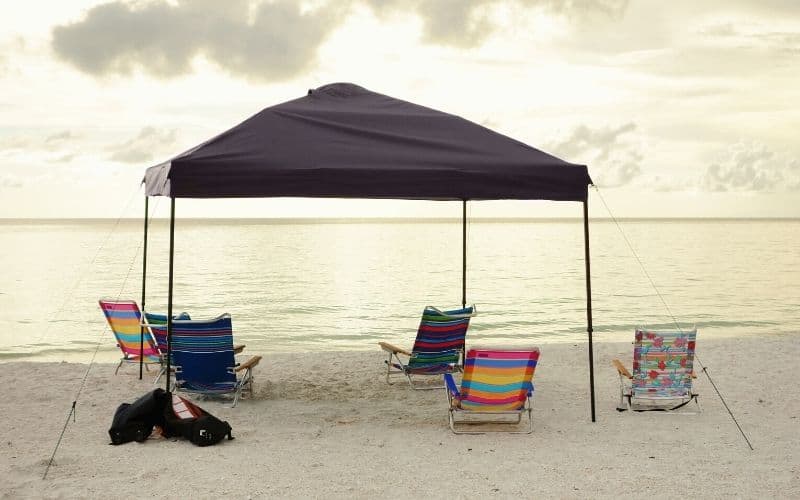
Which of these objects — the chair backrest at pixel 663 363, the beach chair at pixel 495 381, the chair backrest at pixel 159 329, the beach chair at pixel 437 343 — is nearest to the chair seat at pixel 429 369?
the beach chair at pixel 437 343

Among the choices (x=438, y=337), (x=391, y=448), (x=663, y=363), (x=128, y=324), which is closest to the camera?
(x=391, y=448)

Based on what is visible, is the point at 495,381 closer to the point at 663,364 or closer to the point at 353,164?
the point at 663,364

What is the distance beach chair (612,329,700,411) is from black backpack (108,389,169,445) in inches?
149

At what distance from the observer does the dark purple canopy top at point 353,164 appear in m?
5.84

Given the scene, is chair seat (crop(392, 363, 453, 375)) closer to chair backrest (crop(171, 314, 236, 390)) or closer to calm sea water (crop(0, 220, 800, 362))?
chair backrest (crop(171, 314, 236, 390))

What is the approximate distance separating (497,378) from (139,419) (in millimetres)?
2633

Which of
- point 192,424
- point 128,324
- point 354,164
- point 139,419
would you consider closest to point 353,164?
point 354,164

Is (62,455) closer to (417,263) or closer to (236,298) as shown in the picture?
(236,298)

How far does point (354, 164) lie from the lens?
598 centimetres

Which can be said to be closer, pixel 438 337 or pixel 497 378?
pixel 497 378

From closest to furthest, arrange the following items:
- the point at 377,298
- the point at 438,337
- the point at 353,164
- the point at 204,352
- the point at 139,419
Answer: the point at 139,419, the point at 353,164, the point at 204,352, the point at 438,337, the point at 377,298

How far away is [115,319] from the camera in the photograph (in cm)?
809

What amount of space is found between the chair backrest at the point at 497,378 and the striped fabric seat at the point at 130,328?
361 centimetres

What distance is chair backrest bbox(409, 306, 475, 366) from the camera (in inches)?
273
